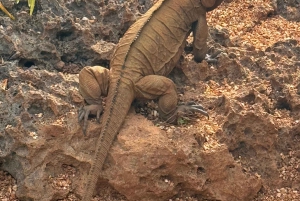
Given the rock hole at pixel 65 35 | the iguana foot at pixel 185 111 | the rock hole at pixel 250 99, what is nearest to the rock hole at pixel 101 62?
the rock hole at pixel 65 35

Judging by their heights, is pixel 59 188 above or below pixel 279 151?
below

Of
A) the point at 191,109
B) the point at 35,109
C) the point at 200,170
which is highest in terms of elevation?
the point at 191,109

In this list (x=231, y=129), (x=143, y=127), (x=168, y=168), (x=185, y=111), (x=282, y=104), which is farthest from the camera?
(x=282, y=104)

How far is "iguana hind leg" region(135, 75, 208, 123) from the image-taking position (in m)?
4.77

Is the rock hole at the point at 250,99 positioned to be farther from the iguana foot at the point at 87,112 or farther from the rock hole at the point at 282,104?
the iguana foot at the point at 87,112

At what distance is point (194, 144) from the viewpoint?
4.37 m

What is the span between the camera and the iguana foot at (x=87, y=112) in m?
4.44

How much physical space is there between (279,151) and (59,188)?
2.30 m

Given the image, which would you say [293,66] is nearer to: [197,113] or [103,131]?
[197,113]

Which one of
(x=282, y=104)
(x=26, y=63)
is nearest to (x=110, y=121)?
(x=26, y=63)

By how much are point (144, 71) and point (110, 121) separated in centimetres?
82

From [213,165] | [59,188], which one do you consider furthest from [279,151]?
[59,188]

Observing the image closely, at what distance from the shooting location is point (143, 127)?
4.47 m

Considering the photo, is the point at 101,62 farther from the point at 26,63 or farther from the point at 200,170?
the point at 200,170
